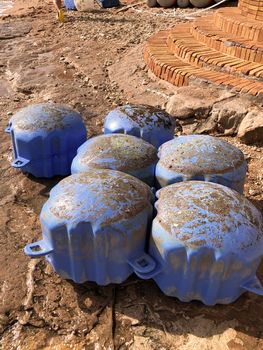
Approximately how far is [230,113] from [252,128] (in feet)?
1.10

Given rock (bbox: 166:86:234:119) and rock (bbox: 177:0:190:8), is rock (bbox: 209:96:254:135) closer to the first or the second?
rock (bbox: 166:86:234:119)

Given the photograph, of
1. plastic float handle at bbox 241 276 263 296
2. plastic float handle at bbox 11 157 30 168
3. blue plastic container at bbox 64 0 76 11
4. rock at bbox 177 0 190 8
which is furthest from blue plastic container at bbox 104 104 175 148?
blue plastic container at bbox 64 0 76 11

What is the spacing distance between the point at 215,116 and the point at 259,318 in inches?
92.7

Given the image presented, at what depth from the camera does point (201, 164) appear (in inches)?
102

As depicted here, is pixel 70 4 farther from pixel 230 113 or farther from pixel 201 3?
pixel 230 113

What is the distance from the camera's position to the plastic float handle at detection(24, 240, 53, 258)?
2287 millimetres

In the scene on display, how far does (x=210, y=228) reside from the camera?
6.95 feet

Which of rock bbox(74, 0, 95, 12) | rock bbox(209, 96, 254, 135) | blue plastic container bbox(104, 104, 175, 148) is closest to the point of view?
blue plastic container bbox(104, 104, 175, 148)

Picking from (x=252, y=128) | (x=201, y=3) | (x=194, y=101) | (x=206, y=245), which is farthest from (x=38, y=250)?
(x=201, y=3)

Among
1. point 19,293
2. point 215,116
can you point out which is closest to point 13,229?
point 19,293

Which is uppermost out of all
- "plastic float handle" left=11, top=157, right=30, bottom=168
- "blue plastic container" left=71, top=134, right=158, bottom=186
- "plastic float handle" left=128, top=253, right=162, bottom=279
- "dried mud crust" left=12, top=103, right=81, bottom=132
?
"blue plastic container" left=71, top=134, right=158, bottom=186

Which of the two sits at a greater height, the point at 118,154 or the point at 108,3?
the point at 118,154

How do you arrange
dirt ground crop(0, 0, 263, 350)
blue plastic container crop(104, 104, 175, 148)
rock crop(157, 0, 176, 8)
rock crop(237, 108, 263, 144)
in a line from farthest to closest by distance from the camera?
rock crop(157, 0, 176, 8)
rock crop(237, 108, 263, 144)
blue plastic container crop(104, 104, 175, 148)
dirt ground crop(0, 0, 263, 350)

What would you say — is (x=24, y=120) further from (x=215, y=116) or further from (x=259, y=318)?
(x=259, y=318)
